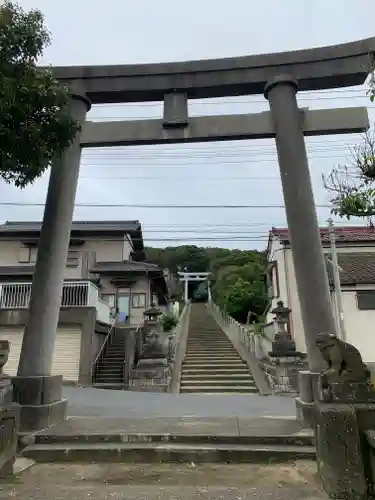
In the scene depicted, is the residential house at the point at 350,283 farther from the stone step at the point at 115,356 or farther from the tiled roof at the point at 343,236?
the stone step at the point at 115,356

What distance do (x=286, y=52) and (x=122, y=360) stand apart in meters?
11.9

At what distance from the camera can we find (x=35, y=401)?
18.9 ft

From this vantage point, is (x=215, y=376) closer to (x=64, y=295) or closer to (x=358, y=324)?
(x=358, y=324)

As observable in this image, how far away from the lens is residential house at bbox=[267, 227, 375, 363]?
14.8 metres

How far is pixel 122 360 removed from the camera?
14703 millimetres

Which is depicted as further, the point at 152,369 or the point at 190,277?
the point at 190,277

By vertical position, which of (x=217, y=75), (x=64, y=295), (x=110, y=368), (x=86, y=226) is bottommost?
(x=110, y=368)

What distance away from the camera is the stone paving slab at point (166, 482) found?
147 inches

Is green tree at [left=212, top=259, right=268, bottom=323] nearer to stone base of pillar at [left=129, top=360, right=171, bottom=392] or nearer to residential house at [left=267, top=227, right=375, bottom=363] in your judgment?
residential house at [left=267, top=227, right=375, bottom=363]

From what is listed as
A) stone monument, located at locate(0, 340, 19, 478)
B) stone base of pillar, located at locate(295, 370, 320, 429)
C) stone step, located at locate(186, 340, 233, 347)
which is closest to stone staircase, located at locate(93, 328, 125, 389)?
stone step, located at locate(186, 340, 233, 347)

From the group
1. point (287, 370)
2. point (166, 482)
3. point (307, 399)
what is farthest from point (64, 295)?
point (166, 482)

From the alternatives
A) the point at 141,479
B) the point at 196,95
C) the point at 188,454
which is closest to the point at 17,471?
the point at 141,479

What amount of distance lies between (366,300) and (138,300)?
12.5 m

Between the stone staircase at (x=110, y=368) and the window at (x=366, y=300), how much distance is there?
968 cm
